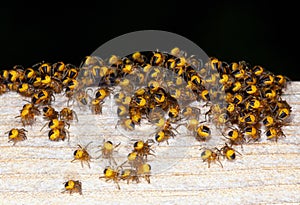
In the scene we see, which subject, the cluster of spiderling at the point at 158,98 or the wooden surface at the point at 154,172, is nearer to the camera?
the wooden surface at the point at 154,172

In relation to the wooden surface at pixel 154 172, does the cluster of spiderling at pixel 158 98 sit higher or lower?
higher

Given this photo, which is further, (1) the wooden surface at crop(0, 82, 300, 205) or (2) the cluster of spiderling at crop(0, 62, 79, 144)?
(2) the cluster of spiderling at crop(0, 62, 79, 144)

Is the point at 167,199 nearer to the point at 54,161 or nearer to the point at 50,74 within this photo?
the point at 54,161

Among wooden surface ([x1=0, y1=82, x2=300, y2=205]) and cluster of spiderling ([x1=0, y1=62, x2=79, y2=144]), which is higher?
cluster of spiderling ([x1=0, y1=62, x2=79, y2=144])

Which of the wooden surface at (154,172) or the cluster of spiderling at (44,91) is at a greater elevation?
the cluster of spiderling at (44,91)

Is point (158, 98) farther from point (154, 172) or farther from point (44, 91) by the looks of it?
point (44, 91)
